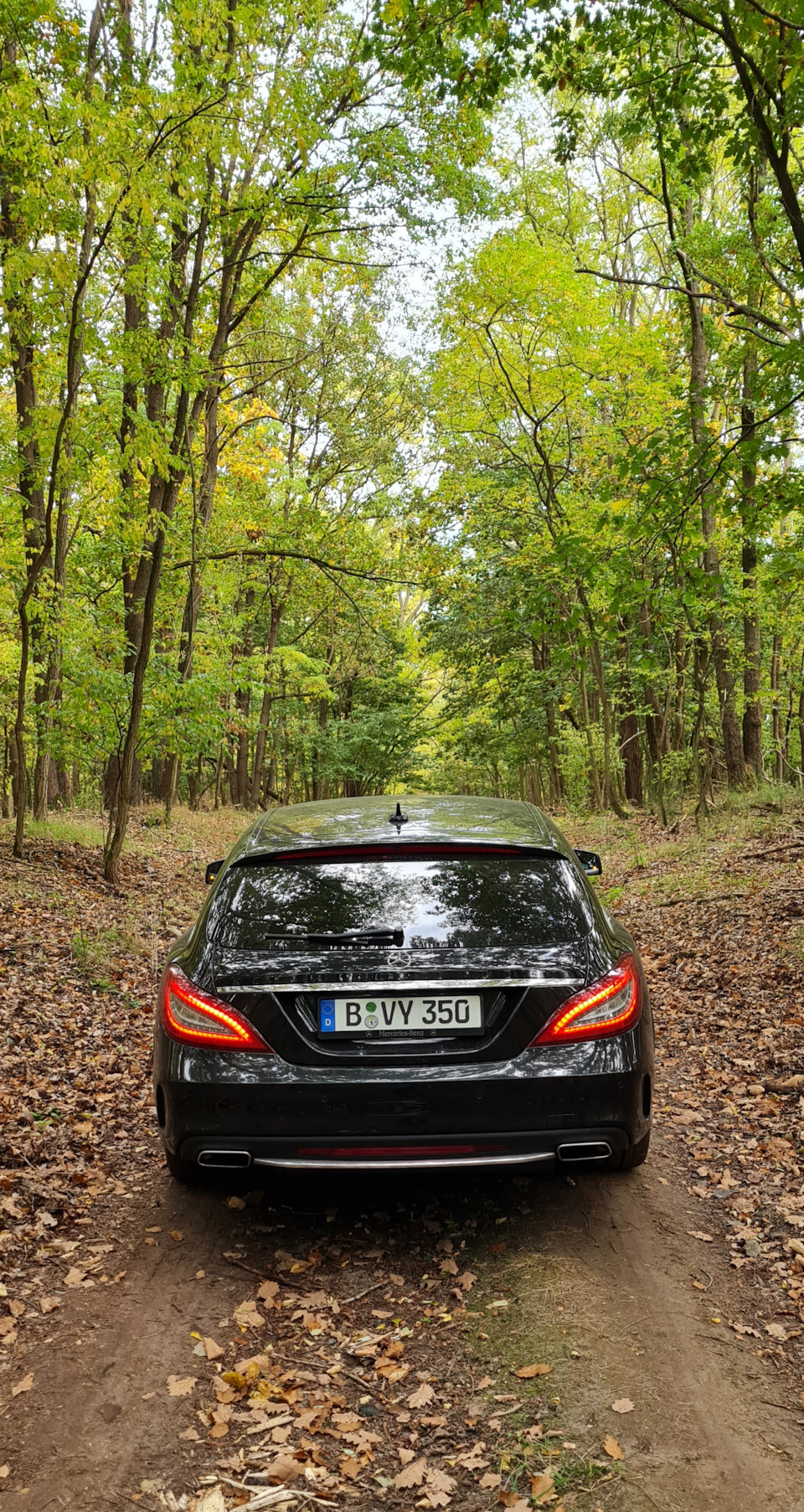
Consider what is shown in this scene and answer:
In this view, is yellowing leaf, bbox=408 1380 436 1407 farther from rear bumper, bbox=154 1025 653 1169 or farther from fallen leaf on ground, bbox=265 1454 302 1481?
rear bumper, bbox=154 1025 653 1169

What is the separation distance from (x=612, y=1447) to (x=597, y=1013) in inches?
47.1

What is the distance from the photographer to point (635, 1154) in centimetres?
330

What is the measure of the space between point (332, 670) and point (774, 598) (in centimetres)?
1606

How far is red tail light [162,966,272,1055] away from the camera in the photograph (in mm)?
3105

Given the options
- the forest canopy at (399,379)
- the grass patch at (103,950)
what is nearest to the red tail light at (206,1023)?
the grass patch at (103,950)

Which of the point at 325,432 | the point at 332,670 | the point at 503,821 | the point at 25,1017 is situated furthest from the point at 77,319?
the point at 332,670

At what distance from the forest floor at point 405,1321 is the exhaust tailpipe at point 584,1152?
0.31m

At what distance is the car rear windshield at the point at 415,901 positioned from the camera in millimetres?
3238

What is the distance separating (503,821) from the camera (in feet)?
13.2

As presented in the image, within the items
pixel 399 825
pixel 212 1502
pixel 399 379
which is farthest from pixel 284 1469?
pixel 399 379

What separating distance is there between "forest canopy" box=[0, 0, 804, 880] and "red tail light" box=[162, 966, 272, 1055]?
16.2 ft

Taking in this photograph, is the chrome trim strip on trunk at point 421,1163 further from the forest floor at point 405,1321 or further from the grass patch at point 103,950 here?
the grass patch at point 103,950

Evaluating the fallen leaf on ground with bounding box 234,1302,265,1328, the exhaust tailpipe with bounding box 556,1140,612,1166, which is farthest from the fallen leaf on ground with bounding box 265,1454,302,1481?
the exhaust tailpipe with bounding box 556,1140,612,1166

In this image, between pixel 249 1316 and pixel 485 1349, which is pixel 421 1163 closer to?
pixel 485 1349
